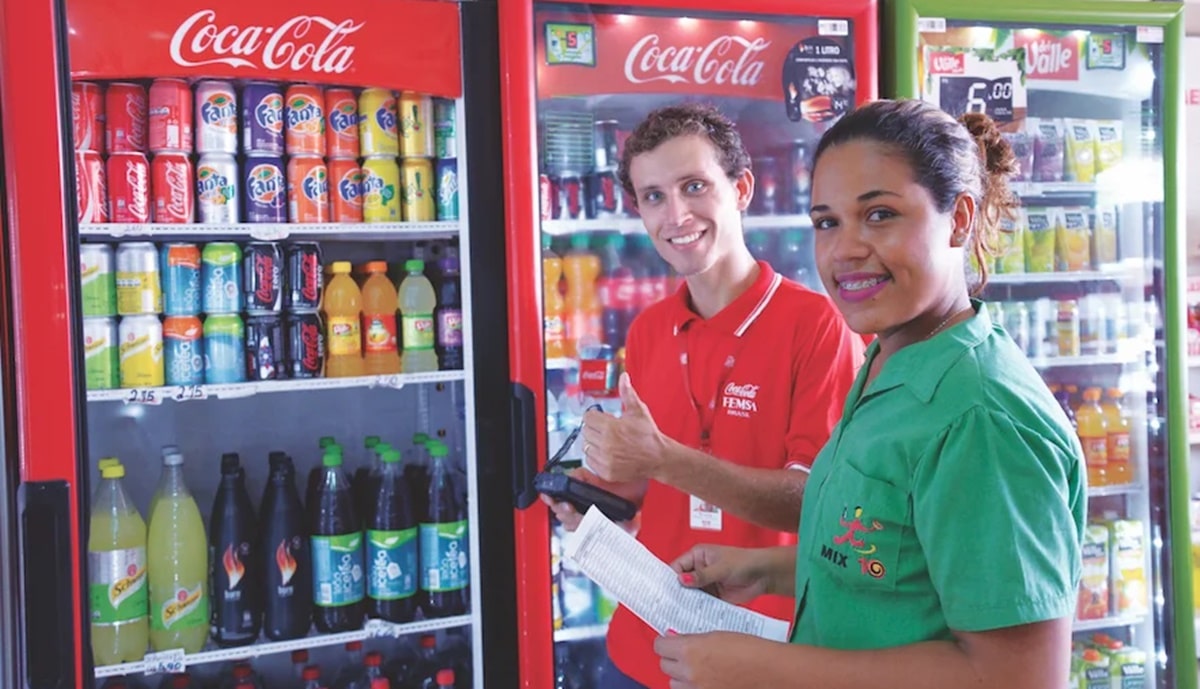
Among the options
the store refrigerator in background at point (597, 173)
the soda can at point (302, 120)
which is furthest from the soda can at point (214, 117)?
the store refrigerator in background at point (597, 173)

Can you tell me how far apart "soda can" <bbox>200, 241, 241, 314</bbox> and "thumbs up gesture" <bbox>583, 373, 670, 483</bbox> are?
3.13 ft

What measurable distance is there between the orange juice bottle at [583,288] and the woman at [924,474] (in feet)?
4.24

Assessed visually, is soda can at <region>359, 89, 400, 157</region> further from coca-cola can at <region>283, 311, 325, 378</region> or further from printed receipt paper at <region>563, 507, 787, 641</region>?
printed receipt paper at <region>563, 507, 787, 641</region>

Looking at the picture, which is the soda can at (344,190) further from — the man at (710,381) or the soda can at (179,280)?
the man at (710,381)

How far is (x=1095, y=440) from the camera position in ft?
9.94

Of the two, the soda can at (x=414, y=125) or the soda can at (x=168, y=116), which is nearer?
the soda can at (x=168, y=116)

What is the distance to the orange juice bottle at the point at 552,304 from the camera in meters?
2.55

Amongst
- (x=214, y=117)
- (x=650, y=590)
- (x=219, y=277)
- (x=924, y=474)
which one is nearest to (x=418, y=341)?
(x=219, y=277)

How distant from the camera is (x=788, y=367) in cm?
203

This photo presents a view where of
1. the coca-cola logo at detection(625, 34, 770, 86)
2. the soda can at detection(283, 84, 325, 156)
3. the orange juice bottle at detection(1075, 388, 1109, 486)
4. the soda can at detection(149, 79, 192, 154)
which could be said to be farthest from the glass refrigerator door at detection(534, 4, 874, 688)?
the orange juice bottle at detection(1075, 388, 1109, 486)

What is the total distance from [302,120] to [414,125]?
0.87 feet

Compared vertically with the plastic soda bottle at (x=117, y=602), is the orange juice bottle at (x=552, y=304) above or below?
above

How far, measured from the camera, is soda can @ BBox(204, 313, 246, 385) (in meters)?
2.33

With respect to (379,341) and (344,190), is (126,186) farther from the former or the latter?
(379,341)
